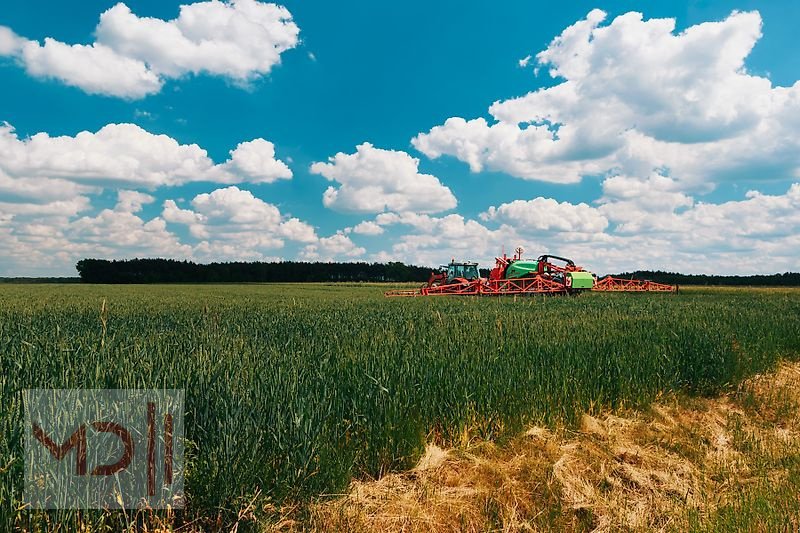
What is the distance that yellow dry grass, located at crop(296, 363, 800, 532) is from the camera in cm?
375

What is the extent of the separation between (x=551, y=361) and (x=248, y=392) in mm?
4293

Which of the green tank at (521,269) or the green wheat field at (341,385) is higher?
the green tank at (521,269)

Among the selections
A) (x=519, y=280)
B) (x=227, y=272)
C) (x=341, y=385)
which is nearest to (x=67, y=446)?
(x=341, y=385)

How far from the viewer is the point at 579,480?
4.43m

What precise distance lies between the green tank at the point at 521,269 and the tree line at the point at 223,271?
181ft

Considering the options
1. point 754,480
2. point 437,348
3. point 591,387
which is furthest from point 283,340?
point 754,480

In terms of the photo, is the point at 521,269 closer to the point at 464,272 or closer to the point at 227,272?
the point at 464,272

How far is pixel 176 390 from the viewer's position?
3895 mm

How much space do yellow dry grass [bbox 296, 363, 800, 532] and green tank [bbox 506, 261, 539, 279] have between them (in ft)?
75.6

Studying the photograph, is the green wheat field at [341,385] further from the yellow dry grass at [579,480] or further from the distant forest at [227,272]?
the distant forest at [227,272]

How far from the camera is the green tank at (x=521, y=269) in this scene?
2928 centimetres

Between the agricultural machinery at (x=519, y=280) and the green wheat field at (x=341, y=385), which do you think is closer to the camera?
the green wheat field at (x=341, y=385)

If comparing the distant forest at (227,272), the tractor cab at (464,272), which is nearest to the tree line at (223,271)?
the distant forest at (227,272)

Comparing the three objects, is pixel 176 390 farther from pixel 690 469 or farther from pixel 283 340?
pixel 690 469
